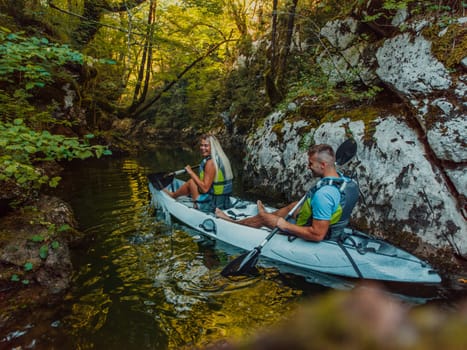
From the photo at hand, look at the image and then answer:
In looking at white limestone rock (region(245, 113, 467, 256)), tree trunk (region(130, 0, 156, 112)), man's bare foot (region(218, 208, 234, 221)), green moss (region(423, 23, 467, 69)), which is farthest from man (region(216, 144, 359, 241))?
tree trunk (region(130, 0, 156, 112))

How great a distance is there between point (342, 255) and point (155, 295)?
237 centimetres

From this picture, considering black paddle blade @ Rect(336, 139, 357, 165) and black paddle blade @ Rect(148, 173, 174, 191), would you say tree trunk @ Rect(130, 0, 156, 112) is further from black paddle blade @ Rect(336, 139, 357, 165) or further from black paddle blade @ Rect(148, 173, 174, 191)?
black paddle blade @ Rect(336, 139, 357, 165)

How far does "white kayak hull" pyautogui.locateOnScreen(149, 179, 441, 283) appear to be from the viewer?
384 centimetres

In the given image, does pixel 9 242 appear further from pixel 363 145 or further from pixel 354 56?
pixel 354 56

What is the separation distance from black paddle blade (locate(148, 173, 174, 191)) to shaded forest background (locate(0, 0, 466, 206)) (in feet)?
5.54

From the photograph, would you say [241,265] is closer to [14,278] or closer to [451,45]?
[14,278]

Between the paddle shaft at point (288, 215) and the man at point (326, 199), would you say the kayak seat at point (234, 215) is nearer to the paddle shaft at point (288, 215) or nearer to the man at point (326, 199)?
the paddle shaft at point (288, 215)

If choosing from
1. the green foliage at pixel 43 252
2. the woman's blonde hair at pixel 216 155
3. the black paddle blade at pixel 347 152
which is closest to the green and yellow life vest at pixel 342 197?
the black paddle blade at pixel 347 152

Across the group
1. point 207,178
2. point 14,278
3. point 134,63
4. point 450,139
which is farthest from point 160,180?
point 134,63

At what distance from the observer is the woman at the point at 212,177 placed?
20.1 feet

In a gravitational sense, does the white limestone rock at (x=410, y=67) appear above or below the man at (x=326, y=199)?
above

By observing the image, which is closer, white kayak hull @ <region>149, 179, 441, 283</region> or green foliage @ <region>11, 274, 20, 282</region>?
green foliage @ <region>11, 274, 20, 282</region>

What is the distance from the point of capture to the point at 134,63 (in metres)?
13.3

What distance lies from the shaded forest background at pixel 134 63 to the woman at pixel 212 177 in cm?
192
